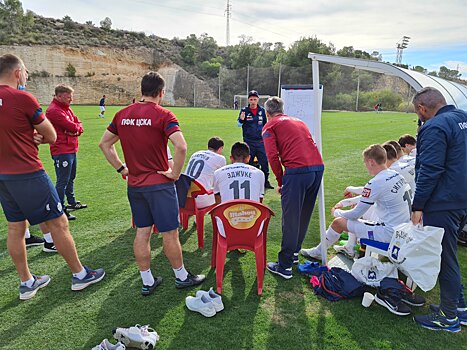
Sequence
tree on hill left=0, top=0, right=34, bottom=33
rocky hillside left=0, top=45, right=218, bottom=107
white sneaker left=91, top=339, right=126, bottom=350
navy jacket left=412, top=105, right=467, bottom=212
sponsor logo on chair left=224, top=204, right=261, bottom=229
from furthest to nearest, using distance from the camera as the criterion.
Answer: tree on hill left=0, top=0, right=34, bottom=33
rocky hillside left=0, top=45, right=218, bottom=107
sponsor logo on chair left=224, top=204, right=261, bottom=229
navy jacket left=412, top=105, right=467, bottom=212
white sneaker left=91, top=339, right=126, bottom=350

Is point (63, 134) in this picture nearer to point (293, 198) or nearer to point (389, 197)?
point (293, 198)

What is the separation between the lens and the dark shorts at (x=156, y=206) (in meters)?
3.19

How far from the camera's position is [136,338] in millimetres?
2590

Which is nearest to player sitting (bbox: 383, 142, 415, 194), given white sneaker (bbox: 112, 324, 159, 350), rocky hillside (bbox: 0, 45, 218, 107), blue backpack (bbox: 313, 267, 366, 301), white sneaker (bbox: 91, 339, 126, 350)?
blue backpack (bbox: 313, 267, 366, 301)

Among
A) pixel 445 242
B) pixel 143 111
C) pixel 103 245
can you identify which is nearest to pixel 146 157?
pixel 143 111

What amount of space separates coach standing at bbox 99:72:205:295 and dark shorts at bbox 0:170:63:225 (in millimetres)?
673

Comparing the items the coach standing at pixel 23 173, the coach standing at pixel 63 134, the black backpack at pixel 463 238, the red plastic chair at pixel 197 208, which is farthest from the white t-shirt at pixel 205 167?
the black backpack at pixel 463 238

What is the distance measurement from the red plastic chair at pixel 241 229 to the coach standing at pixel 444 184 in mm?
1382

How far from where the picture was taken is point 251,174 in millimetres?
3834

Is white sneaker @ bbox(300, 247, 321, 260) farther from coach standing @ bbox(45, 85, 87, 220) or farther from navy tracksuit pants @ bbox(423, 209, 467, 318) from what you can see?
coach standing @ bbox(45, 85, 87, 220)

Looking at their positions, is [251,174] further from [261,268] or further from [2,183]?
[2,183]

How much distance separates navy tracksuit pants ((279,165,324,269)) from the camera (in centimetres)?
358

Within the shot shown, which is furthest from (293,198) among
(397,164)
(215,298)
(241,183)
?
(397,164)

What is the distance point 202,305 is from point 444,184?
2.35m
